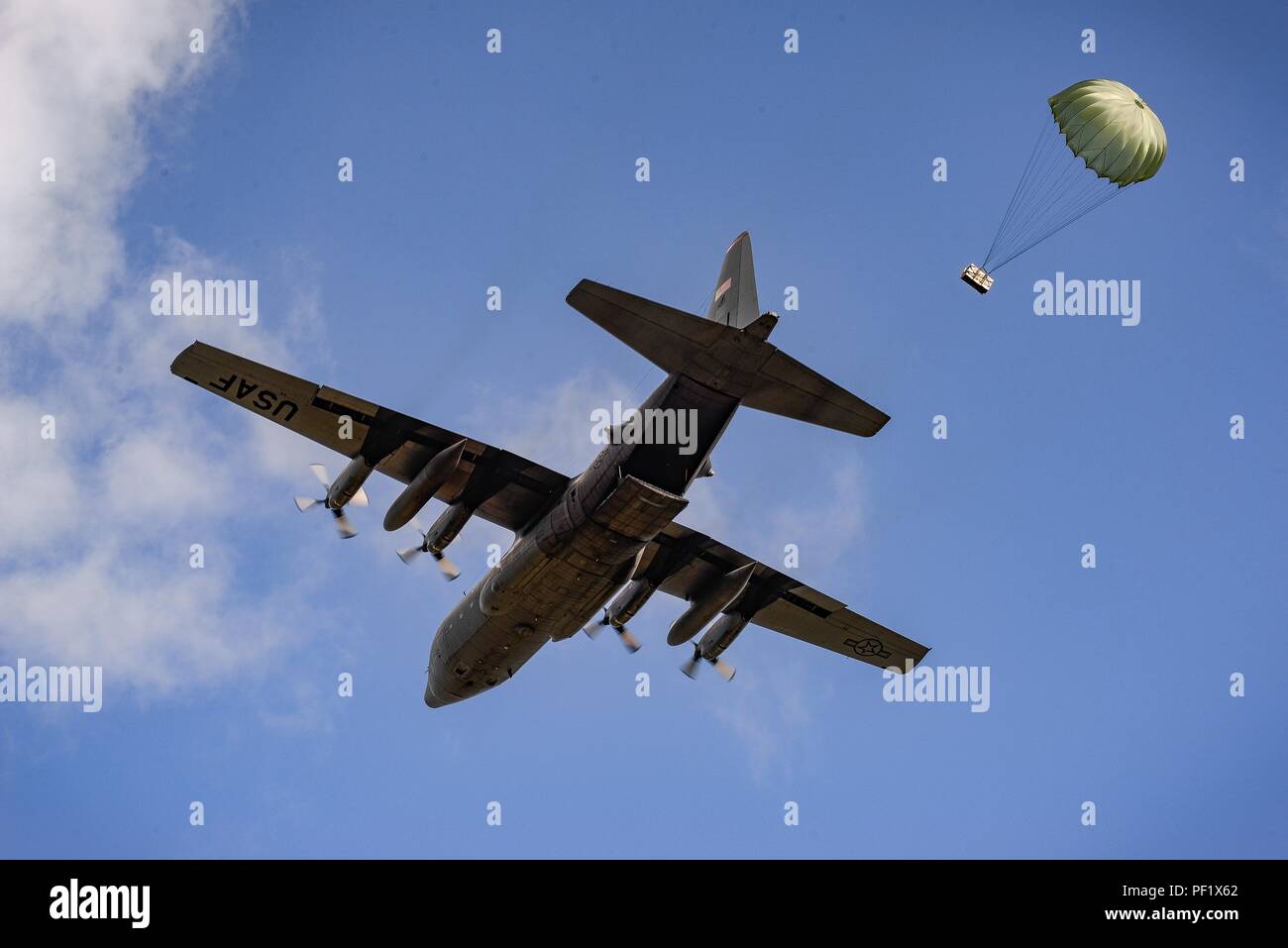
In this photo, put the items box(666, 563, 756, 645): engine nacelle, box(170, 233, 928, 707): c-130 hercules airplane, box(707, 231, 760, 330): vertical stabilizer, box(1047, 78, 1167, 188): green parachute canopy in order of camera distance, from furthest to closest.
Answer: box(666, 563, 756, 645): engine nacelle < box(1047, 78, 1167, 188): green parachute canopy < box(707, 231, 760, 330): vertical stabilizer < box(170, 233, 928, 707): c-130 hercules airplane

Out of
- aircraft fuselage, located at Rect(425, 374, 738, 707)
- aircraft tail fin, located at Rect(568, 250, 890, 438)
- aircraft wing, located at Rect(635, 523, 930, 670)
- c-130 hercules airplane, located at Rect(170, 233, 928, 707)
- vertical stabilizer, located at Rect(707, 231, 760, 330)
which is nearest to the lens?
aircraft tail fin, located at Rect(568, 250, 890, 438)

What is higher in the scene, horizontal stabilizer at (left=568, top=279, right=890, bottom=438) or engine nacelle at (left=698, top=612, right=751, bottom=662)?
horizontal stabilizer at (left=568, top=279, right=890, bottom=438)

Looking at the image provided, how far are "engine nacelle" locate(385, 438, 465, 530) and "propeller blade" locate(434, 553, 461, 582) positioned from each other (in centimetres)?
146

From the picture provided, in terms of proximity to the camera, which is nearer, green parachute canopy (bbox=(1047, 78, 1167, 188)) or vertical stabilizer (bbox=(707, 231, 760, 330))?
vertical stabilizer (bbox=(707, 231, 760, 330))

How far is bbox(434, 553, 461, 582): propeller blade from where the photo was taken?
1251 inches

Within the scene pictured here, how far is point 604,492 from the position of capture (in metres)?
28.8

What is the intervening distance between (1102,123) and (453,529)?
19.6 m

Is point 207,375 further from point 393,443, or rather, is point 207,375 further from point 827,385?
point 827,385

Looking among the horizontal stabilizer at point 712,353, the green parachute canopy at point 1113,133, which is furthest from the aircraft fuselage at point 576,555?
the green parachute canopy at point 1113,133

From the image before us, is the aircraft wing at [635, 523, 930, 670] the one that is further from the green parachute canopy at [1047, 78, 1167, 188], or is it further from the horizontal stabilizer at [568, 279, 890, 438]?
the green parachute canopy at [1047, 78, 1167, 188]

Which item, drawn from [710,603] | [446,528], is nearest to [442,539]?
[446,528]

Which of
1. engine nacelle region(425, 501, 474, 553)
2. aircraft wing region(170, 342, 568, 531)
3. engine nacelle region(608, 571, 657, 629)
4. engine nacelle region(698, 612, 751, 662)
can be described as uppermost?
aircraft wing region(170, 342, 568, 531)

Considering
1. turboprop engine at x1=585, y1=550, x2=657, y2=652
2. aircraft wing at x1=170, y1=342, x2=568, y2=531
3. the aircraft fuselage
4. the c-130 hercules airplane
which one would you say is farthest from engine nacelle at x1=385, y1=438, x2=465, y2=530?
turboprop engine at x1=585, y1=550, x2=657, y2=652

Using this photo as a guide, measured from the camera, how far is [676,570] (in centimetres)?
3522
